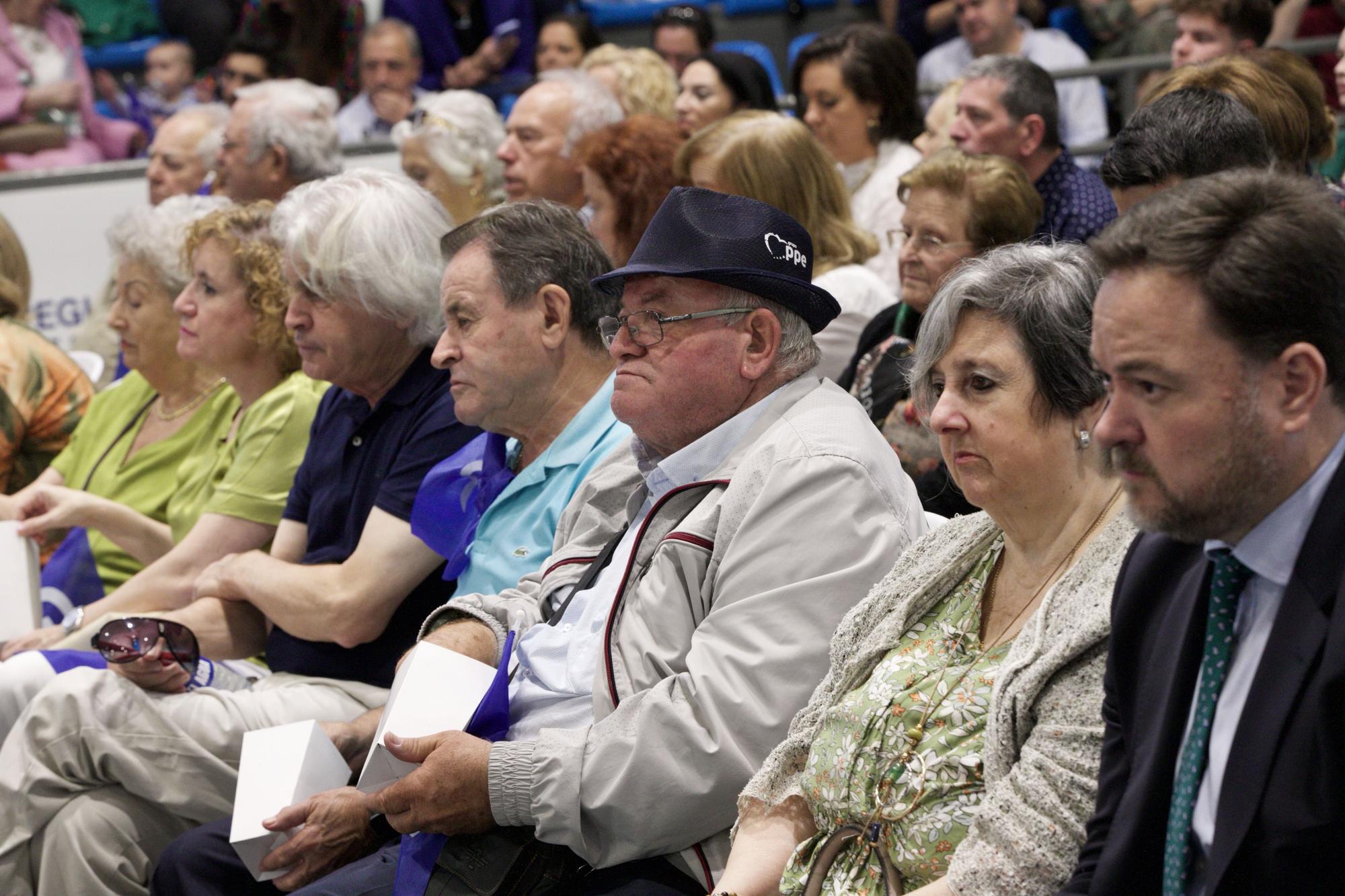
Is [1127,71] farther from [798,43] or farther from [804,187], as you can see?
[798,43]

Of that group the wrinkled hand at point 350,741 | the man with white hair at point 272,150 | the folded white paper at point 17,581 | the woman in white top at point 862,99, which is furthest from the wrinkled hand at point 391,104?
the wrinkled hand at point 350,741

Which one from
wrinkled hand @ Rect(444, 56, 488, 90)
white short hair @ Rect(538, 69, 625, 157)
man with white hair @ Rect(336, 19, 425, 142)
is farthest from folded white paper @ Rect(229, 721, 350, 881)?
wrinkled hand @ Rect(444, 56, 488, 90)

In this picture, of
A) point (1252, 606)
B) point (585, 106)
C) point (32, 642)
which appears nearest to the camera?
point (1252, 606)

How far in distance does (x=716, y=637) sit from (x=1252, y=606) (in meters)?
0.88

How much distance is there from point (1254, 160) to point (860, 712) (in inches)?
53.1

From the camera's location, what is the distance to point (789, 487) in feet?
7.47

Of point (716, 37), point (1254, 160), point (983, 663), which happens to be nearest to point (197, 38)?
point (716, 37)

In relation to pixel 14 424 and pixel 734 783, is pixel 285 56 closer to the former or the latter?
pixel 14 424

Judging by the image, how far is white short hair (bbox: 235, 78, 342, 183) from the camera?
18.2ft

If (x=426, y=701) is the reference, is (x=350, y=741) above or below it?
below

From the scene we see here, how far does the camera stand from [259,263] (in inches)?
153

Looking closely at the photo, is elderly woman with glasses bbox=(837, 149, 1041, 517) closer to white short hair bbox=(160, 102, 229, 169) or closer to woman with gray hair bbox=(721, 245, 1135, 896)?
woman with gray hair bbox=(721, 245, 1135, 896)

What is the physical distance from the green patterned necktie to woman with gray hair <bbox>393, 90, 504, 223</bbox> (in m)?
4.27

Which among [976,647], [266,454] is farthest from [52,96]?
[976,647]
